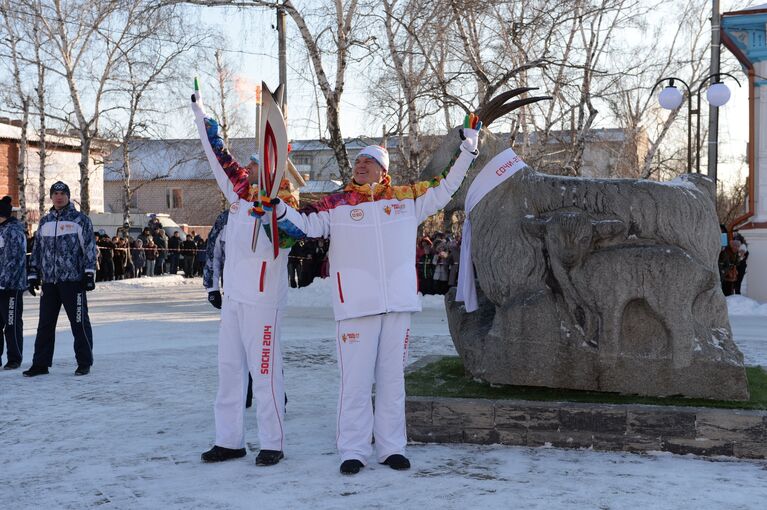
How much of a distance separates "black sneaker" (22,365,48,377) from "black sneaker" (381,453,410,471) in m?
4.67

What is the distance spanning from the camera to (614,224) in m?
5.70

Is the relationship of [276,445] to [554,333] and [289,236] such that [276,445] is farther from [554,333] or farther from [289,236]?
[554,333]

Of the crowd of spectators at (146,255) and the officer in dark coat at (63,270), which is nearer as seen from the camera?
the officer in dark coat at (63,270)

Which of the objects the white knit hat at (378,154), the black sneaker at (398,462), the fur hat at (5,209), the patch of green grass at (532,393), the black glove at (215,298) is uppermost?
the white knit hat at (378,154)

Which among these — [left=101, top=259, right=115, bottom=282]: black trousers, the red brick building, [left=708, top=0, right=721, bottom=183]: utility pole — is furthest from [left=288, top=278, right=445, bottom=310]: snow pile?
the red brick building

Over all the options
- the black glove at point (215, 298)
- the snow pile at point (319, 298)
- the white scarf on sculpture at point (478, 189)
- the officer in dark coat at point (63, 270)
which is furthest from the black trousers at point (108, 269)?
the white scarf on sculpture at point (478, 189)

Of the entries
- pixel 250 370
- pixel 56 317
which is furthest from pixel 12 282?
pixel 250 370

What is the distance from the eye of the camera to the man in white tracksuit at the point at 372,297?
4.82 m

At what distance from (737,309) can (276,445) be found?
1254 cm

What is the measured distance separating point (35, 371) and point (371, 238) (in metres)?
4.74

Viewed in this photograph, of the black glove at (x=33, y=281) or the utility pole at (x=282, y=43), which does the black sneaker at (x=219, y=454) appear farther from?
the utility pole at (x=282, y=43)

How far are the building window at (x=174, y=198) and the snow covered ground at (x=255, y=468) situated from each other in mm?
49270

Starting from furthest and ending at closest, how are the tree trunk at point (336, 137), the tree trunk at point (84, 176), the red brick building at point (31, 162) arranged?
1. the red brick building at point (31, 162)
2. the tree trunk at point (84, 176)
3. the tree trunk at point (336, 137)

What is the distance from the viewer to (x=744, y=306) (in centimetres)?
1535
